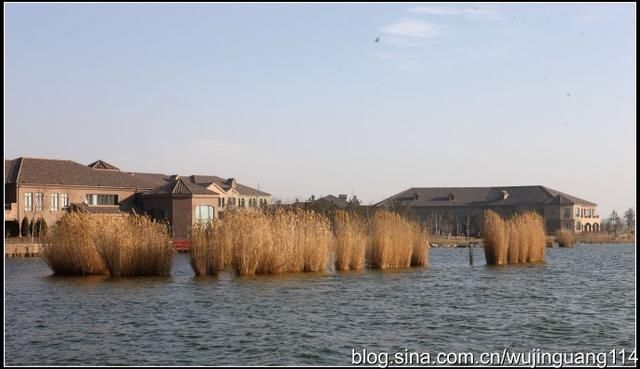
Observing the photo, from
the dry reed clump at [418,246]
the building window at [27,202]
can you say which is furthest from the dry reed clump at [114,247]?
the building window at [27,202]

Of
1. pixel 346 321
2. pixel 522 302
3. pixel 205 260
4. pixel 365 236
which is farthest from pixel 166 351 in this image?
pixel 365 236

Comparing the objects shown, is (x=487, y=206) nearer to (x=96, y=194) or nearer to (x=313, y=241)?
(x=96, y=194)

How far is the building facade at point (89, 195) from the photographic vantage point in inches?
2327

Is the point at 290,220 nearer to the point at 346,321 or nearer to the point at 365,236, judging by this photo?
the point at 365,236

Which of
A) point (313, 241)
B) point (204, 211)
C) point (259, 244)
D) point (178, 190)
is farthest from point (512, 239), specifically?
point (178, 190)

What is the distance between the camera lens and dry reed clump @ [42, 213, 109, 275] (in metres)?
28.7

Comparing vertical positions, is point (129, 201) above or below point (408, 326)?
above

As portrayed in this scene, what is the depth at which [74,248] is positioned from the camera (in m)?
29.2

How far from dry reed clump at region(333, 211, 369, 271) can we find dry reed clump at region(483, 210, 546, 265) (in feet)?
22.1

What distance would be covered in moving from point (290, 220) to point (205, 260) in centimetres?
315

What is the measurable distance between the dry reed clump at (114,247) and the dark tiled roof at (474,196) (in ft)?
244

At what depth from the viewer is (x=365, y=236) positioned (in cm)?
3155

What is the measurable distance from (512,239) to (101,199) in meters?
38.1

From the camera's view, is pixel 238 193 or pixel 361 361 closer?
pixel 361 361
